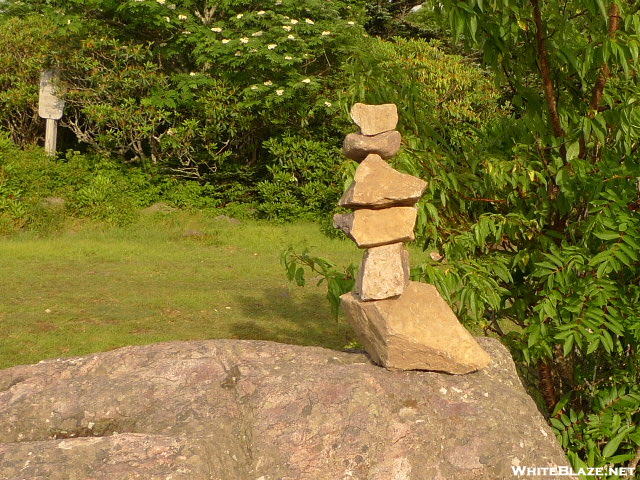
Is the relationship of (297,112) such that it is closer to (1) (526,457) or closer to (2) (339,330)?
(2) (339,330)

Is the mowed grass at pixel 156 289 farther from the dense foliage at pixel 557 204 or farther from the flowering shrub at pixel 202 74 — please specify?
the dense foliage at pixel 557 204

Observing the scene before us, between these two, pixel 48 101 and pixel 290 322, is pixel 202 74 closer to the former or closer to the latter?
pixel 48 101

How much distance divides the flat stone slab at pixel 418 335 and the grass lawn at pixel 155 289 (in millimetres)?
3832

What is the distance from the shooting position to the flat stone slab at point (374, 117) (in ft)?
14.6

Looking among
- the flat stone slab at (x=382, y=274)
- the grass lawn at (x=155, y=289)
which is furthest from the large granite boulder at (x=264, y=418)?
the grass lawn at (x=155, y=289)

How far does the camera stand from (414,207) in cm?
454

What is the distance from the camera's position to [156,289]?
11.3 m

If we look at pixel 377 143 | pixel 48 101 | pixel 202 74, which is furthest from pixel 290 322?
pixel 48 101

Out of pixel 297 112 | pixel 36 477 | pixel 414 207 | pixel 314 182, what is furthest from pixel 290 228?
pixel 36 477

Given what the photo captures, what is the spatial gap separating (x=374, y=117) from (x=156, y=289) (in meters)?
7.64

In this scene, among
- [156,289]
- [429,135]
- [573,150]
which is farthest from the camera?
[156,289]

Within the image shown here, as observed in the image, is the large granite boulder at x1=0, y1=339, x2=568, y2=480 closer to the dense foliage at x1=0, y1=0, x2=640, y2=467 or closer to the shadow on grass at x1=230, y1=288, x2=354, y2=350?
the dense foliage at x1=0, y1=0, x2=640, y2=467

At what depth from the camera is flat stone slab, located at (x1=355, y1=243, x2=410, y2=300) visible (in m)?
4.39

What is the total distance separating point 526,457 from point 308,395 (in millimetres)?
1194
